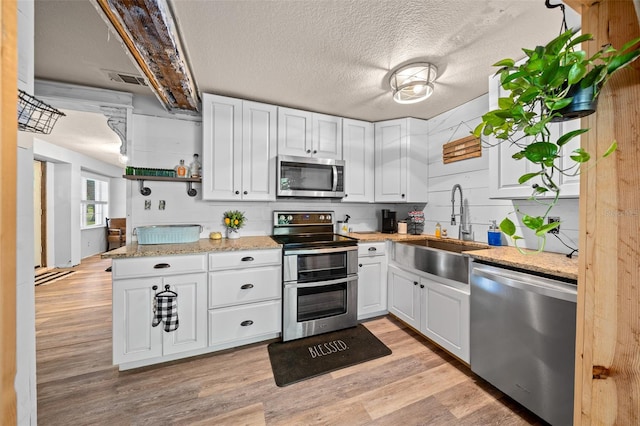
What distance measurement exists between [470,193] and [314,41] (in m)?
2.15

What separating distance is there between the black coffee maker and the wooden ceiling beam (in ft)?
8.46

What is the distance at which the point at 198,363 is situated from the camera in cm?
200

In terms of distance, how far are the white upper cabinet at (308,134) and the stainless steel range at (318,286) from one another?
102 centimetres

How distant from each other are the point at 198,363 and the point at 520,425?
2.29 meters

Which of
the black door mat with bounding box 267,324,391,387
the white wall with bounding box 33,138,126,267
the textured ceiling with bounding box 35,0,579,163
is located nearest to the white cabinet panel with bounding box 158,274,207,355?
the black door mat with bounding box 267,324,391,387

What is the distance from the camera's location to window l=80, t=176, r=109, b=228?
5.90m

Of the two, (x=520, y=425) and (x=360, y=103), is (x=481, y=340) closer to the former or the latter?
(x=520, y=425)

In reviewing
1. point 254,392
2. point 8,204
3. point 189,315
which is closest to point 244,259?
point 189,315

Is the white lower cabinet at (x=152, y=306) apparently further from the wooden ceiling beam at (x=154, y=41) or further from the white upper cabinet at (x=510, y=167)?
the white upper cabinet at (x=510, y=167)

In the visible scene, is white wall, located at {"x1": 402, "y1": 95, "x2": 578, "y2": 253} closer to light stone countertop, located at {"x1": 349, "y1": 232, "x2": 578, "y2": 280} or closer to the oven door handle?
light stone countertop, located at {"x1": 349, "y1": 232, "x2": 578, "y2": 280}

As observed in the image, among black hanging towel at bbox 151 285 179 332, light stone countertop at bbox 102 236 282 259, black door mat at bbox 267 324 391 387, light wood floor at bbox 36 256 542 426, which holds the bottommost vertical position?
light wood floor at bbox 36 256 542 426

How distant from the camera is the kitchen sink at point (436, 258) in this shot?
6.25 feet

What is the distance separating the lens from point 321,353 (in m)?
2.12

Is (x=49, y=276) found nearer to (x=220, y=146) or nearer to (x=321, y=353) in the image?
(x=220, y=146)
